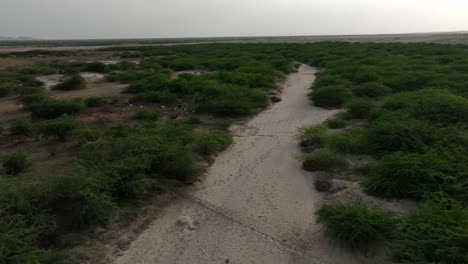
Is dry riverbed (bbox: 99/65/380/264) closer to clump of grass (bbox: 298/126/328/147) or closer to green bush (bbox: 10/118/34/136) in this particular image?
clump of grass (bbox: 298/126/328/147)

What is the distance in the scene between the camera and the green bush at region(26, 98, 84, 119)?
1149 cm

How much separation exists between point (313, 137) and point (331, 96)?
5.18 metres

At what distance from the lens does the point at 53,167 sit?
7066 millimetres

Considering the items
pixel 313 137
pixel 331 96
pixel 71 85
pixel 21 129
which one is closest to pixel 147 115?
pixel 21 129

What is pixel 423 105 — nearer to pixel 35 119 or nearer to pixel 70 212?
pixel 70 212

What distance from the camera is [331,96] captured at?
43.1 ft

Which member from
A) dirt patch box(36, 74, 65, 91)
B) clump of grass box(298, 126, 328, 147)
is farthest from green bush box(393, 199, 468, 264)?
dirt patch box(36, 74, 65, 91)

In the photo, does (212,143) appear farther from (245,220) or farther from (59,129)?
(59,129)

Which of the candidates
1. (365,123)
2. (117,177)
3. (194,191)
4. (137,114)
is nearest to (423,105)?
(365,123)

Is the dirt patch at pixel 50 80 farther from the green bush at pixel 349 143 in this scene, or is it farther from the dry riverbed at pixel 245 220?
the green bush at pixel 349 143

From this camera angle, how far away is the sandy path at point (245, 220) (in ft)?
14.6

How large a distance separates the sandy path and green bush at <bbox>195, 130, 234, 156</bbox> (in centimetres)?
29

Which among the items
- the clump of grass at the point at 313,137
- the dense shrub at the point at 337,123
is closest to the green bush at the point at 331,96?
the dense shrub at the point at 337,123

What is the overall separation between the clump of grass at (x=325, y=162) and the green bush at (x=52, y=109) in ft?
28.6
